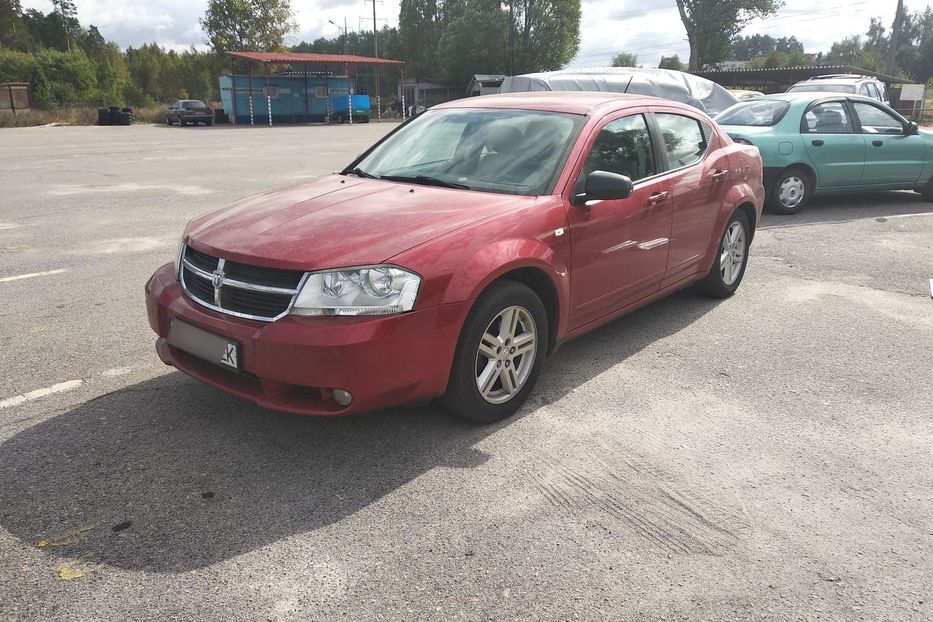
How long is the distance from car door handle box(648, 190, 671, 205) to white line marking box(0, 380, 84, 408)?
3.52 metres

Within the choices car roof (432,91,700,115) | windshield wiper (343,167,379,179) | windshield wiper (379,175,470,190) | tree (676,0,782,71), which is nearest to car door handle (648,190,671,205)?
car roof (432,91,700,115)

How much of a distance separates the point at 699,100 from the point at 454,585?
707 inches

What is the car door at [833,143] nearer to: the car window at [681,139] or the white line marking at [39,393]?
A: the car window at [681,139]

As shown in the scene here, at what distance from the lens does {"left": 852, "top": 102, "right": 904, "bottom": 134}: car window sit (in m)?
10.2

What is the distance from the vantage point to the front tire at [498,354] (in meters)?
3.45

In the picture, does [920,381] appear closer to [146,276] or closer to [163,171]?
[146,276]

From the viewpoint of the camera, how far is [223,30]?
6303 cm

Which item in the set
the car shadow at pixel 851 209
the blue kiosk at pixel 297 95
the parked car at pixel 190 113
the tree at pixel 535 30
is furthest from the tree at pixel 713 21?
the car shadow at pixel 851 209

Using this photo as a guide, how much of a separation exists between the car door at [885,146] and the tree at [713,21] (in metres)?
46.9

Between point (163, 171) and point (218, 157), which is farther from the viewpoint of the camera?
point (218, 157)

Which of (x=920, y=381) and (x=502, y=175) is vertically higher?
(x=502, y=175)

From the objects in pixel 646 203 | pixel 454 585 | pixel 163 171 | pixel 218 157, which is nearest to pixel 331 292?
pixel 454 585

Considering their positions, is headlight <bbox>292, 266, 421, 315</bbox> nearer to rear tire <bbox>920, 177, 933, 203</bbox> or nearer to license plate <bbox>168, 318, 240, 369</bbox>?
license plate <bbox>168, 318, 240, 369</bbox>

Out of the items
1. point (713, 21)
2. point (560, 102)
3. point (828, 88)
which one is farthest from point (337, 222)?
point (713, 21)
